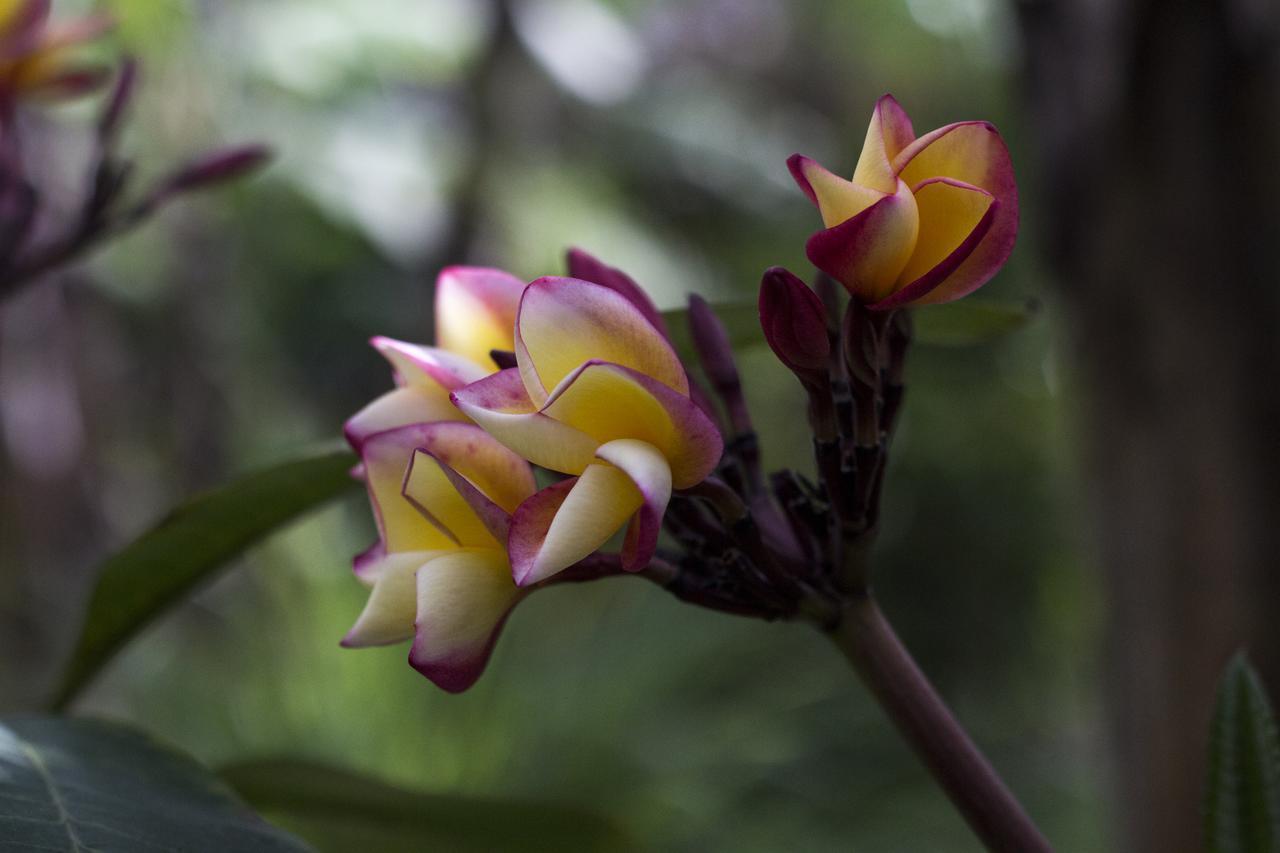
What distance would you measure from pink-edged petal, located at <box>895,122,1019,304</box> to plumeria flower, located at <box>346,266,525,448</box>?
99mm

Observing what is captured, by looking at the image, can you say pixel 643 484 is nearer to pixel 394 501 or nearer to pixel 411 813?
pixel 394 501

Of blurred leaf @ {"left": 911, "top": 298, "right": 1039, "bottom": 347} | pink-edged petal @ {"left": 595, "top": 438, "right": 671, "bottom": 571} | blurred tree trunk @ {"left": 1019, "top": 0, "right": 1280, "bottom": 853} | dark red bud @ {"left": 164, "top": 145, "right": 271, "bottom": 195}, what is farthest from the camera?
blurred tree trunk @ {"left": 1019, "top": 0, "right": 1280, "bottom": 853}

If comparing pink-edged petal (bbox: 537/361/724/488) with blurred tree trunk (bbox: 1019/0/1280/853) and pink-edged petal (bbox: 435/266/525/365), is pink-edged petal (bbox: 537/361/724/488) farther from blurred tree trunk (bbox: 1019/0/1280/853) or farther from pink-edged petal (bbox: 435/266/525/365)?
blurred tree trunk (bbox: 1019/0/1280/853)

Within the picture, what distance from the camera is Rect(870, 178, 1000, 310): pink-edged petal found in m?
0.23

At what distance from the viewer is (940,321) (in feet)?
1.19

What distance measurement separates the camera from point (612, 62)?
2.97 metres

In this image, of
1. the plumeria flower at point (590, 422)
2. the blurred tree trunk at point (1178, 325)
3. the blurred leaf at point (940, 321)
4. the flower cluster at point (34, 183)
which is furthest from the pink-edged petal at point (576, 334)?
the blurred tree trunk at point (1178, 325)

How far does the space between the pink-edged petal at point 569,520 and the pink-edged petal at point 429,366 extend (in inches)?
1.8

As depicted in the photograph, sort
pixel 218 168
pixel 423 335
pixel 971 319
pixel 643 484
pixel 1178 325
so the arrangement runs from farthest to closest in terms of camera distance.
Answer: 1. pixel 423 335
2. pixel 1178 325
3. pixel 218 168
4. pixel 971 319
5. pixel 643 484

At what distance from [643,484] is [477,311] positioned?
10 centimetres

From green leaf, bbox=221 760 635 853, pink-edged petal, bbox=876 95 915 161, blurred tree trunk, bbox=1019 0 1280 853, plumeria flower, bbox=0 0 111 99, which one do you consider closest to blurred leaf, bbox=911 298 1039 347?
pink-edged petal, bbox=876 95 915 161

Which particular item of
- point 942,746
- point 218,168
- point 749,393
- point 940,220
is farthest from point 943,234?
point 749,393

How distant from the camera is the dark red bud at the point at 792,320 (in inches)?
9.0

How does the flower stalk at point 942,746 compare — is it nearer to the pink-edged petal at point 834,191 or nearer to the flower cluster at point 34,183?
the pink-edged petal at point 834,191
